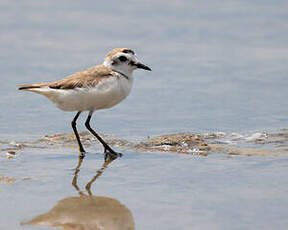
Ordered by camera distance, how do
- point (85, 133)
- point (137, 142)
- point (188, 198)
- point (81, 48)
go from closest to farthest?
point (188, 198) < point (137, 142) < point (85, 133) < point (81, 48)

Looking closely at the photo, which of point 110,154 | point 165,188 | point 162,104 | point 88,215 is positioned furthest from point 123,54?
point 88,215

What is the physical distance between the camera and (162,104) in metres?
9.24

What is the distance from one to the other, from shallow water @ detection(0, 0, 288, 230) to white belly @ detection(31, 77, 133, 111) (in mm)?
519

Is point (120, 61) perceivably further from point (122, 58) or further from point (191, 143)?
point (191, 143)

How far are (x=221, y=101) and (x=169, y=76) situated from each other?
1.17 m

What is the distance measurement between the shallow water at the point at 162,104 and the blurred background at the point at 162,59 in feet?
0.06

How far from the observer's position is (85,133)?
8.41 metres

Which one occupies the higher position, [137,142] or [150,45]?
[150,45]

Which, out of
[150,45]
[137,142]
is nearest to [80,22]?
[150,45]

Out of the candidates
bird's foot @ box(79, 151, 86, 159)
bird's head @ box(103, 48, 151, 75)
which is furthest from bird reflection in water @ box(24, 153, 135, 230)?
bird's head @ box(103, 48, 151, 75)

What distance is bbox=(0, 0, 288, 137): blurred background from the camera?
8.68 m

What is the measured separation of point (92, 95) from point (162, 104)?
202cm

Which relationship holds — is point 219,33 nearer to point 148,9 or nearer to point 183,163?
point 148,9

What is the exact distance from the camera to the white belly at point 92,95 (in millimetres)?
7379
